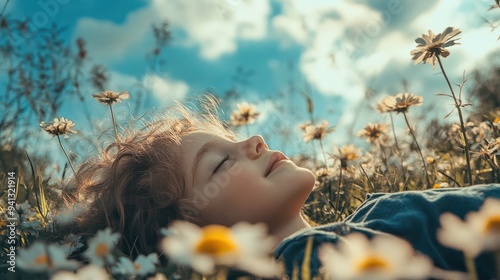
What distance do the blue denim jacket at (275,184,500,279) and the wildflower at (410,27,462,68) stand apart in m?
0.60

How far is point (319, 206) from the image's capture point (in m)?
3.35

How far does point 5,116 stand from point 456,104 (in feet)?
11.6

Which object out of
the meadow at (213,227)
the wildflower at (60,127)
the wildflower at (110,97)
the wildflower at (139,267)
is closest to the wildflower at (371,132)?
the meadow at (213,227)

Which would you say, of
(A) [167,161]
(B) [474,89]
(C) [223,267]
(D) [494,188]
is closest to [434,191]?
(D) [494,188]

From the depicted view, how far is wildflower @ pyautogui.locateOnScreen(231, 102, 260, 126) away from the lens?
407 cm

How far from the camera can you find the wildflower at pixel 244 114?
4066mm

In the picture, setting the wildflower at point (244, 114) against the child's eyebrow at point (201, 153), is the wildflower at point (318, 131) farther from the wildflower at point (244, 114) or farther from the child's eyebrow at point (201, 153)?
the child's eyebrow at point (201, 153)

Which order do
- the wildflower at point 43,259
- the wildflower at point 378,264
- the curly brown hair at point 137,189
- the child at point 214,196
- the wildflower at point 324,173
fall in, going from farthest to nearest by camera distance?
the wildflower at point 324,173, the curly brown hair at point 137,189, the child at point 214,196, the wildflower at point 43,259, the wildflower at point 378,264

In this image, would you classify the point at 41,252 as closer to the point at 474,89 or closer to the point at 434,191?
the point at 434,191

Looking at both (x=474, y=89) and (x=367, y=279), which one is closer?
(x=367, y=279)

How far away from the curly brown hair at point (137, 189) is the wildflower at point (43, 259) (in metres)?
1.00

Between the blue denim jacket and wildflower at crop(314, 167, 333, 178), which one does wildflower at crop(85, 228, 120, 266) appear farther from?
wildflower at crop(314, 167, 333, 178)

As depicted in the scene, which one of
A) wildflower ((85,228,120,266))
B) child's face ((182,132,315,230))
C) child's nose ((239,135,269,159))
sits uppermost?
child's nose ((239,135,269,159))

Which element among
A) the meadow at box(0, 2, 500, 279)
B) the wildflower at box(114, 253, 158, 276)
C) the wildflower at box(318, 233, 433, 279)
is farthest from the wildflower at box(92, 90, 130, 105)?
the wildflower at box(318, 233, 433, 279)
